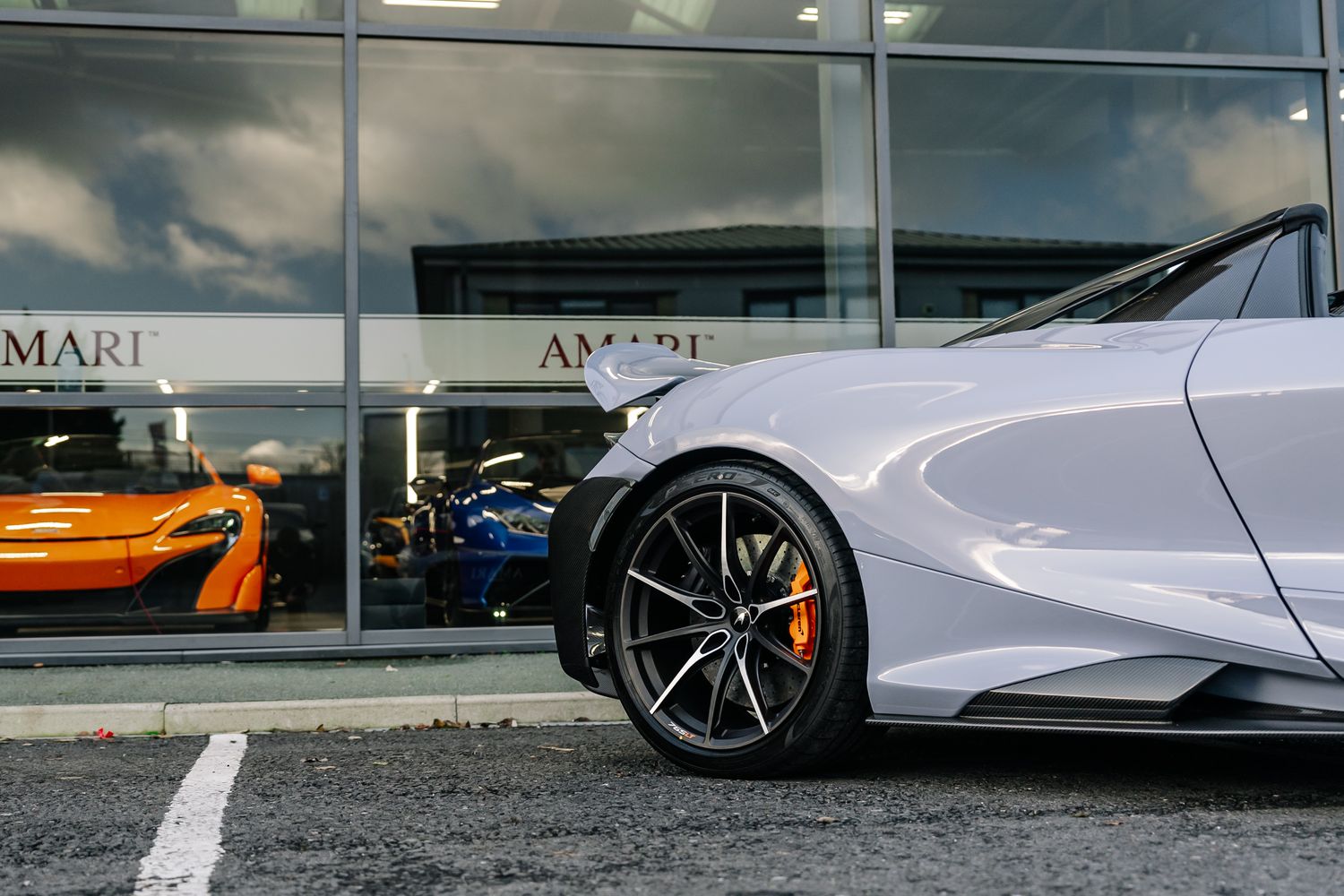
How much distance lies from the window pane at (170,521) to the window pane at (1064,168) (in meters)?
3.24

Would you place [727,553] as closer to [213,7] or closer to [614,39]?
[614,39]

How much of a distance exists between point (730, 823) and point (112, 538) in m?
4.79

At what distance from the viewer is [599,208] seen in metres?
7.12

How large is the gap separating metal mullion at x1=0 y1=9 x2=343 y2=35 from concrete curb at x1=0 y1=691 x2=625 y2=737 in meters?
3.70

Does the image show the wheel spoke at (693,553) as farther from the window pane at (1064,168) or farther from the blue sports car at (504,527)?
the window pane at (1064,168)

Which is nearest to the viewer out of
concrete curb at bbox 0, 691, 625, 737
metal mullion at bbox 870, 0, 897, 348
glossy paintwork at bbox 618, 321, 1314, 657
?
glossy paintwork at bbox 618, 321, 1314, 657

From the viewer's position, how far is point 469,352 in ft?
22.5

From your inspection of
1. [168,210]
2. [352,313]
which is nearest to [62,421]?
[168,210]

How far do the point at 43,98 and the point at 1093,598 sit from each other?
613 cm

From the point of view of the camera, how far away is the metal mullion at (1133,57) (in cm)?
732

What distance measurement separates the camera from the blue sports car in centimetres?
671

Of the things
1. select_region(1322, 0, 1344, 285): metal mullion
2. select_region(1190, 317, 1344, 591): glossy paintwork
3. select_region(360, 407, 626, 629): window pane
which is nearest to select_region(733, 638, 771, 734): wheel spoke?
select_region(1190, 317, 1344, 591): glossy paintwork

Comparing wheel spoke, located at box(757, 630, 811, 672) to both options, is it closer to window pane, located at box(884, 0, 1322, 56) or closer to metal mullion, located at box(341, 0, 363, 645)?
metal mullion, located at box(341, 0, 363, 645)

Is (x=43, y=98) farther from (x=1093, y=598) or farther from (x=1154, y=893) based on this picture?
(x=1154, y=893)
